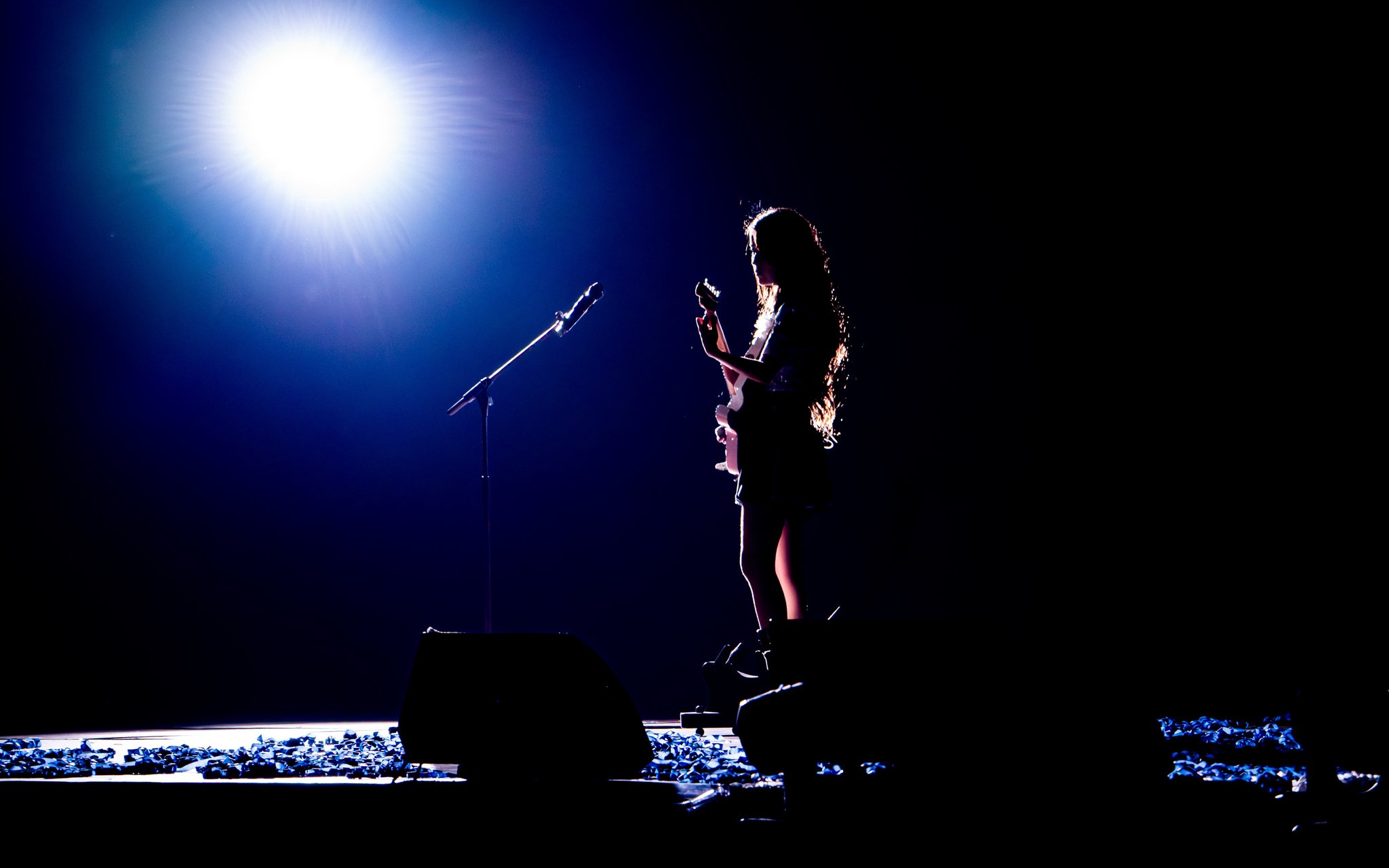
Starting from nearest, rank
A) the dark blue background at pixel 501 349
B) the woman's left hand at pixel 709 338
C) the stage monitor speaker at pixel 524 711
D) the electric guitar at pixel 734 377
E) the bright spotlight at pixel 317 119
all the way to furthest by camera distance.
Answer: the stage monitor speaker at pixel 524 711 → the woman's left hand at pixel 709 338 → the electric guitar at pixel 734 377 → the dark blue background at pixel 501 349 → the bright spotlight at pixel 317 119

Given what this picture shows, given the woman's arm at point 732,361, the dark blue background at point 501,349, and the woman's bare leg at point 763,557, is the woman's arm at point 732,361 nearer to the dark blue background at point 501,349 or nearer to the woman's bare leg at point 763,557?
the woman's bare leg at point 763,557

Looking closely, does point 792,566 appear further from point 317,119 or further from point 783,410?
point 317,119

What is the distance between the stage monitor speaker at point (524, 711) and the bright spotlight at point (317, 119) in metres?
3.70

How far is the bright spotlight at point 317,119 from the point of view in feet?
15.6

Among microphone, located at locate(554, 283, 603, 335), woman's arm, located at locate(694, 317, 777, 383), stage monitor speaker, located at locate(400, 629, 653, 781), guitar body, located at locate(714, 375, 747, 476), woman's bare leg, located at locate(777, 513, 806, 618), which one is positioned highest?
microphone, located at locate(554, 283, 603, 335)

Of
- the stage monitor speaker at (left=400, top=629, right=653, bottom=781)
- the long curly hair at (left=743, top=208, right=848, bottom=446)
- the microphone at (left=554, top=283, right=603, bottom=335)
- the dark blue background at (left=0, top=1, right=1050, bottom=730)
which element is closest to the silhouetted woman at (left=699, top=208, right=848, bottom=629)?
the long curly hair at (left=743, top=208, right=848, bottom=446)

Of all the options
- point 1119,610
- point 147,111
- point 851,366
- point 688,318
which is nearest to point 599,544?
point 688,318

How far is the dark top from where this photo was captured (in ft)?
8.79

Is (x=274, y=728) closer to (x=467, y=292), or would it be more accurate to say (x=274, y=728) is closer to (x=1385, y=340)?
(x=467, y=292)

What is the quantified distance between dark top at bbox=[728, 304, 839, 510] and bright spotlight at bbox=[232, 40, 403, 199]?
2908 mm

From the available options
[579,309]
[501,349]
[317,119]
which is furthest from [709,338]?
[317,119]

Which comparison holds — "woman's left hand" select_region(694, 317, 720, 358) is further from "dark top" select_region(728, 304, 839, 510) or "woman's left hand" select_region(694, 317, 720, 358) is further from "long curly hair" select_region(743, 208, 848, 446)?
"long curly hair" select_region(743, 208, 848, 446)

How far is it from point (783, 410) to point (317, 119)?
328cm

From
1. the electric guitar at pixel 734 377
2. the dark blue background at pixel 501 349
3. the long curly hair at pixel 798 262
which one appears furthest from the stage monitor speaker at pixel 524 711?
the dark blue background at pixel 501 349
